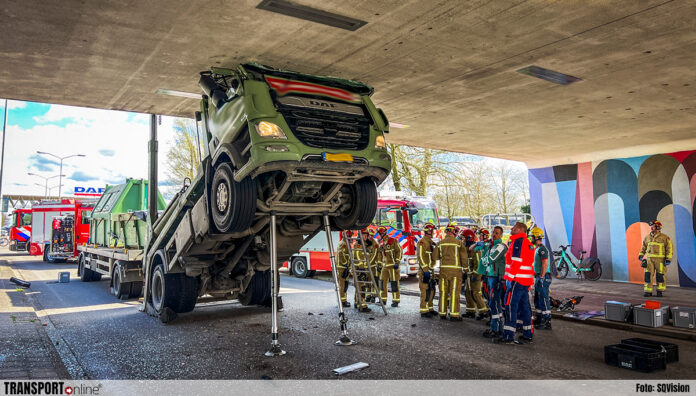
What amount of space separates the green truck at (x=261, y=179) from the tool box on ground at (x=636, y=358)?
3.72 meters

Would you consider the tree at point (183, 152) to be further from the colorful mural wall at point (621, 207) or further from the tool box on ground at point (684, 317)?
the tool box on ground at point (684, 317)

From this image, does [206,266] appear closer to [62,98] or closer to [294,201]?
[294,201]

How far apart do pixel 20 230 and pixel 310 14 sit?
34737 millimetres

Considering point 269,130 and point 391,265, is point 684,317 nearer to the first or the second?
point 391,265

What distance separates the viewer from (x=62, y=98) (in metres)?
8.98

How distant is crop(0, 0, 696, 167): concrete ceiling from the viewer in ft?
18.4

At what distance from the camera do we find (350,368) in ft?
19.2

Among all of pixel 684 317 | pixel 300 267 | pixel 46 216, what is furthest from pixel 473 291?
pixel 46 216

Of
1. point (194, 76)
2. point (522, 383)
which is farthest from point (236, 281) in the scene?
point (522, 383)

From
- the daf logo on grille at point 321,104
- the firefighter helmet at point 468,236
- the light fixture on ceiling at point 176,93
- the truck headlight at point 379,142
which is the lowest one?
the firefighter helmet at point 468,236

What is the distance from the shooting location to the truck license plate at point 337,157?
621cm

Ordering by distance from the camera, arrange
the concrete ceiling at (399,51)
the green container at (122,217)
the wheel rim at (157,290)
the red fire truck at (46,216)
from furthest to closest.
→ the red fire truck at (46,216) → the green container at (122,217) → the wheel rim at (157,290) → the concrete ceiling at (399,51)

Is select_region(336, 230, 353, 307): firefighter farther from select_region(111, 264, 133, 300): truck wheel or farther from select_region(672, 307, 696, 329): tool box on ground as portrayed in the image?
select_region(672, 307, 696, 329): tool box on ground

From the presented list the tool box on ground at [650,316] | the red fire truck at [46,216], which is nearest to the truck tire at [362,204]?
the tool box on ground at [650,316]
